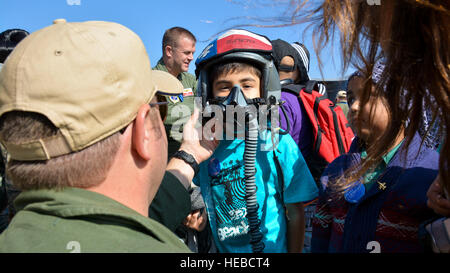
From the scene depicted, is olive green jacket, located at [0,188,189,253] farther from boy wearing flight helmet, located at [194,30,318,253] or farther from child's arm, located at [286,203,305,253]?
child's arm, located at [286,203,305,253]

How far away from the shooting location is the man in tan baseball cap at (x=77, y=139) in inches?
40.0

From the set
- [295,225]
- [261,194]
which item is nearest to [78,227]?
[261,194]

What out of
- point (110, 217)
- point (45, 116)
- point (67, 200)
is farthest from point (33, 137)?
point (110, 217)

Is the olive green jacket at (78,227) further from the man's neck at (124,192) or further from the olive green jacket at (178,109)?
the olive green jacket at (178,109)

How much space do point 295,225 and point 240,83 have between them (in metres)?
1.27

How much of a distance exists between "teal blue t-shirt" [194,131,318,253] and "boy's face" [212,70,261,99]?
0.41 meters

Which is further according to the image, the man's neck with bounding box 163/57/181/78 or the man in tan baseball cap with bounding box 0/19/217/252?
the man's neck with bounding box 163/57/181/78

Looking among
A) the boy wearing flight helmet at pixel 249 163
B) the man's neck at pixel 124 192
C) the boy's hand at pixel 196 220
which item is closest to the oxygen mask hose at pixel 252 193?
the boy wearing flight helmet at pixel 249 163

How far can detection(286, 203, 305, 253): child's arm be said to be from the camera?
245 cm

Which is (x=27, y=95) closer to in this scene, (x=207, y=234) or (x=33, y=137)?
(x=33, y=137)

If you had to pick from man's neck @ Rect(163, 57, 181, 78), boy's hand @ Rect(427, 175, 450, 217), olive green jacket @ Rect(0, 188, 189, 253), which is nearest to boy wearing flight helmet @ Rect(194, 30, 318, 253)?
boy's hand @ Rect(427, 175, 450, 217)

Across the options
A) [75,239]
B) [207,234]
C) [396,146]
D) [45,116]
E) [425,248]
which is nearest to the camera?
[75,239]

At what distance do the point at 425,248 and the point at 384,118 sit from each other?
2.78 feet

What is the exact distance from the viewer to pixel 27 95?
1060mm
